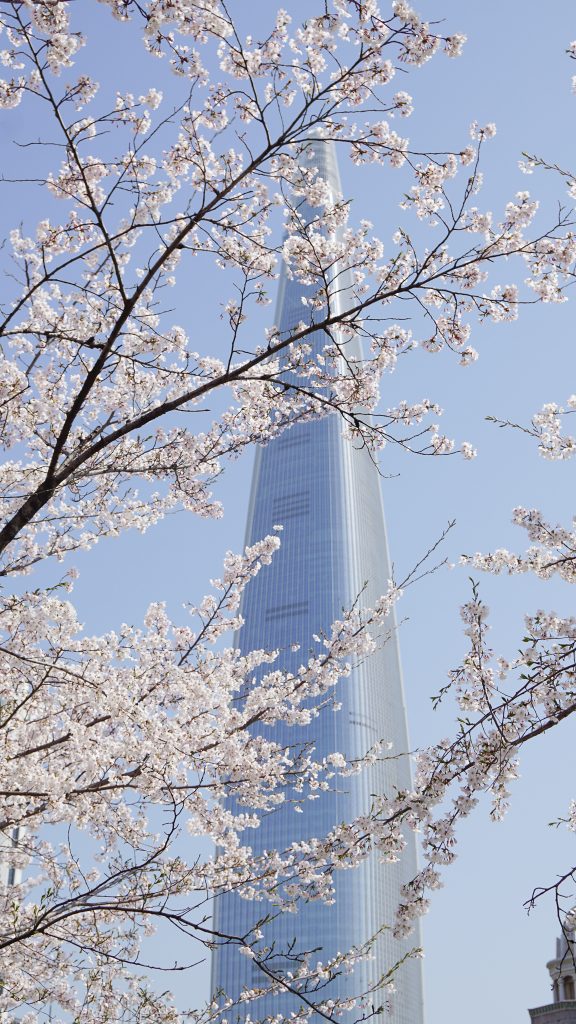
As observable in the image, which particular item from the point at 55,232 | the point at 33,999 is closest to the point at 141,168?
the point at 55,232

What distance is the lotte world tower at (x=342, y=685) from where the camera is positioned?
94.2m

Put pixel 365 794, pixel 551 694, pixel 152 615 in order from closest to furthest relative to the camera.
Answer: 1. pixel 551 694
2. pixel 152 615
3. pixel 365 794

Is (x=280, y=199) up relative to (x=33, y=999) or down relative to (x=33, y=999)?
up

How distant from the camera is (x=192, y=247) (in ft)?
19.7

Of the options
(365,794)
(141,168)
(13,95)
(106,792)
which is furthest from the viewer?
(365,794)

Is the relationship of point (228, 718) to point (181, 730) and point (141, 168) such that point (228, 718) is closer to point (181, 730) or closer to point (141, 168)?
point (181, 730)

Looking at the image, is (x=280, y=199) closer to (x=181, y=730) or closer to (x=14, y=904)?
(x=181, y=730)

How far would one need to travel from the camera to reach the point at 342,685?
333ft

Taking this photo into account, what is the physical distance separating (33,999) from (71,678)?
326 cm

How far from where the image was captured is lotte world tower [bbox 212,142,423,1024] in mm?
94188

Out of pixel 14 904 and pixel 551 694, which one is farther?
pixel 14 904

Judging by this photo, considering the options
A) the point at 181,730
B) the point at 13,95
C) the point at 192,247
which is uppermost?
the point at 13,95

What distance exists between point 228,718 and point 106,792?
1354 millimetres

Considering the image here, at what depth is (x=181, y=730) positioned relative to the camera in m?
7.80
